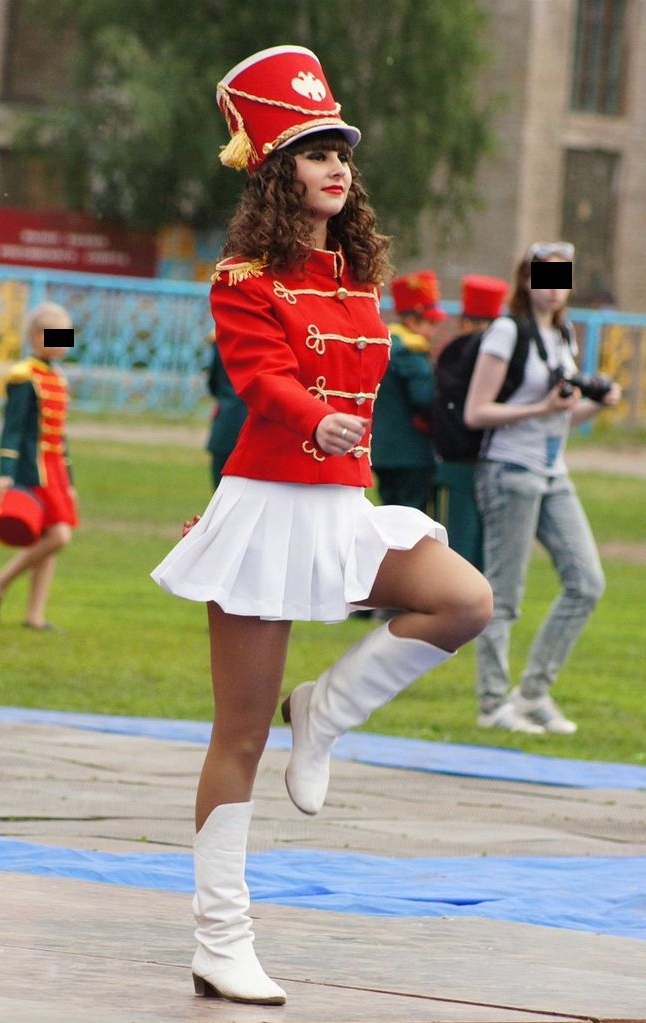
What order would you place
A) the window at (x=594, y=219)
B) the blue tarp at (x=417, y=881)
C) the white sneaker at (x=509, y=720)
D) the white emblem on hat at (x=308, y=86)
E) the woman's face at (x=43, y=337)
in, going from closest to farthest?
the white emblem on hat at (x=308, y=86) < the blue tarp at (x=417, y=881) < the white sneaker at (x=509, y=720) < the woman's face at (x=43, y=337) < the window at (x=594, y=219)

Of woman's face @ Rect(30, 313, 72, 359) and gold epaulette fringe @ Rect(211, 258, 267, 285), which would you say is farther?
woman's face @ Rect(30, 313, 72, 359)

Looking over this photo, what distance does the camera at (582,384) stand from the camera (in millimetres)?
8258

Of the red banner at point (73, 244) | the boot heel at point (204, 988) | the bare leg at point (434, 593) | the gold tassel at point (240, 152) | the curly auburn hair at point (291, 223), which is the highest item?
the gold tassel at point (240, 152)

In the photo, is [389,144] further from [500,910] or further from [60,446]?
[500,910]

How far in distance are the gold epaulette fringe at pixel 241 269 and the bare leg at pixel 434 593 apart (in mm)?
619

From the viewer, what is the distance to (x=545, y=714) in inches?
351

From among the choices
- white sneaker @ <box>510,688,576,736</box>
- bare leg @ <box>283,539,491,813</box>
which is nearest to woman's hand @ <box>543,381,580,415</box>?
white sneaker @ <box>510,688,576,736</box>

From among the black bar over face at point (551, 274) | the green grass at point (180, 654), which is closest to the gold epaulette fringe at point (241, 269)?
the black bar over face at point (551, 274)

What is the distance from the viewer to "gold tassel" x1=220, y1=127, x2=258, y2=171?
13.8 feet

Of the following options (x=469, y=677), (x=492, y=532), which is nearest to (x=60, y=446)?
(x=469, y=677)

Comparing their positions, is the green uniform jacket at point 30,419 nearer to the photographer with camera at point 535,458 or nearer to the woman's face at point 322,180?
the photographer with camera at point 535,458

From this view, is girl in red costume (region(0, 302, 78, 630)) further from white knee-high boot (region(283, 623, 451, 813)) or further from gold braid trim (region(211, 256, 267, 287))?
white knee-high boot (region(283, 623, 451, 813))

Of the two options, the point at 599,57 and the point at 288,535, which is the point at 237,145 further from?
the point at 599,57

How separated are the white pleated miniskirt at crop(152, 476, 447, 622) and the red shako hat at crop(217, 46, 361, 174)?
0.69 meters
